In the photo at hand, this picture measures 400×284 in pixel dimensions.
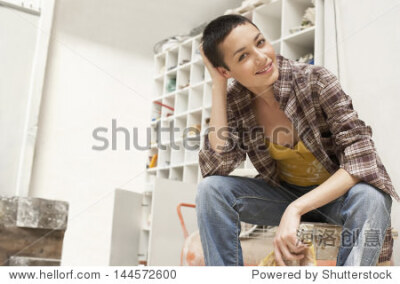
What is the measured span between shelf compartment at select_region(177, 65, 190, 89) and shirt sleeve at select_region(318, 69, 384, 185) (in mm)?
2232

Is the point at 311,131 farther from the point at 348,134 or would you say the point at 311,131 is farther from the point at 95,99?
the point at 95,99

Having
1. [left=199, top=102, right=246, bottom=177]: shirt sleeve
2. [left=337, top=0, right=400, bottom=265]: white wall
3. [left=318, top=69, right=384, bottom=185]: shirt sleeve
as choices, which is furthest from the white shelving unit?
[left=318, top=69, right=384, bottom=185]: shirt sleeve

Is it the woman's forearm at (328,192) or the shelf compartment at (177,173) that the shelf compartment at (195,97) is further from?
the woman's forearm at (328,192)

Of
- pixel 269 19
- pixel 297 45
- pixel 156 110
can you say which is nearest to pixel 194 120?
pixel 156 110

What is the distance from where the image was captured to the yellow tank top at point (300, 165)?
2.79ft

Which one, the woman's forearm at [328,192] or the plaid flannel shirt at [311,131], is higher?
the plaid flannel shirt at [311,131]

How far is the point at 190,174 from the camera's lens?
9.07ft

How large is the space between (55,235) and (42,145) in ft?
7.11

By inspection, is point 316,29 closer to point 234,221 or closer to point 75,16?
point 234,221

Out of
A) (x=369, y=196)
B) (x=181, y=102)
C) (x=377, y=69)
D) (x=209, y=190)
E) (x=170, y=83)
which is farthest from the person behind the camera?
(x=170, y=83)

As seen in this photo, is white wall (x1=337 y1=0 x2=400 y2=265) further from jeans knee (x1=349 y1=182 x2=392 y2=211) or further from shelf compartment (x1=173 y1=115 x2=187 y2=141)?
shelf compartment (x1=173 y1=115 x2=187 y2=141)

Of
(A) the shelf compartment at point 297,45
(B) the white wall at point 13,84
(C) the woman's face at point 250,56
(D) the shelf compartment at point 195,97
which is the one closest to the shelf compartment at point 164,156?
(D) the shelf compartment at point 195,97

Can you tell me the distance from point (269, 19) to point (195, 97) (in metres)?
0.79

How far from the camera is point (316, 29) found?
177cm
